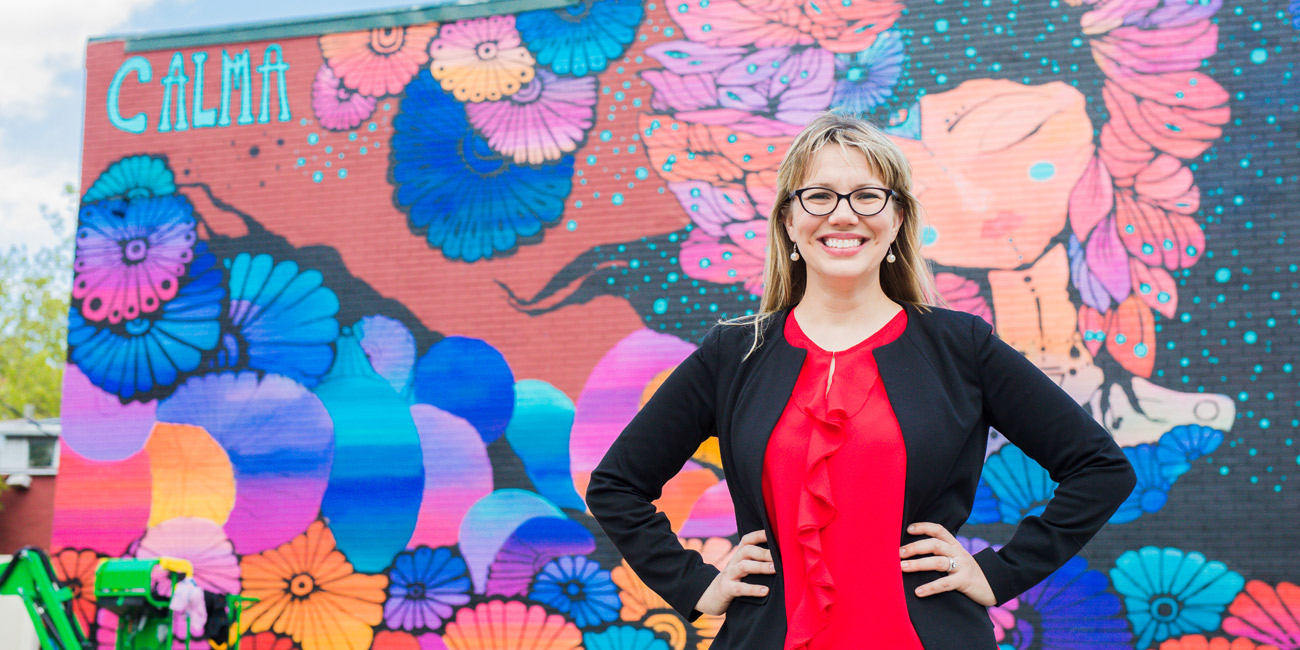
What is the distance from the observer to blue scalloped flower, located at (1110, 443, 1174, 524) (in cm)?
573

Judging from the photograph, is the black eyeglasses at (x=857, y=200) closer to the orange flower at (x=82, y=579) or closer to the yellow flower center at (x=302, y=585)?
the yellow flower center at (x=302, y=585)

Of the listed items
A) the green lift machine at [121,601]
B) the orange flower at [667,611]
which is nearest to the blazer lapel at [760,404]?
the orange flower at [667,611]

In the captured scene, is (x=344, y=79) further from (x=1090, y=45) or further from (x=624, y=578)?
(x=1090, y=45)

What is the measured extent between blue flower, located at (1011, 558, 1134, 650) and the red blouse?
15.4 ft

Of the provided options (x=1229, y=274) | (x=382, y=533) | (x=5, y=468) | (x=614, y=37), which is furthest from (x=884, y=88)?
(x=5, y=468)

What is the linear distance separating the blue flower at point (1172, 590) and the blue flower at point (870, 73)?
10.7 feet

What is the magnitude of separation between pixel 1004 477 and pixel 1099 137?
223 cm

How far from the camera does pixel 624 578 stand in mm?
6301

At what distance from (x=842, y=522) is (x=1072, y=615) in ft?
16.2

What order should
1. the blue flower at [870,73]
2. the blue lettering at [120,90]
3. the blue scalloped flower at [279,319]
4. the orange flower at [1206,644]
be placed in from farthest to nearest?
the blue lettering at [120,90], the blue scalloped flower at [279,319], the blue flower at [870,73], the orange flower at [1206,644]

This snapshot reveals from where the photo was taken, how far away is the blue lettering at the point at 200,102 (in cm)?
741

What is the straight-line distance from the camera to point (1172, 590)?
567 cm

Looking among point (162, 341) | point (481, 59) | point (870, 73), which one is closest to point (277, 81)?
point (481, 59)

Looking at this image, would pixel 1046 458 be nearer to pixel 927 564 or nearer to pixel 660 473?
pixel 927 564
